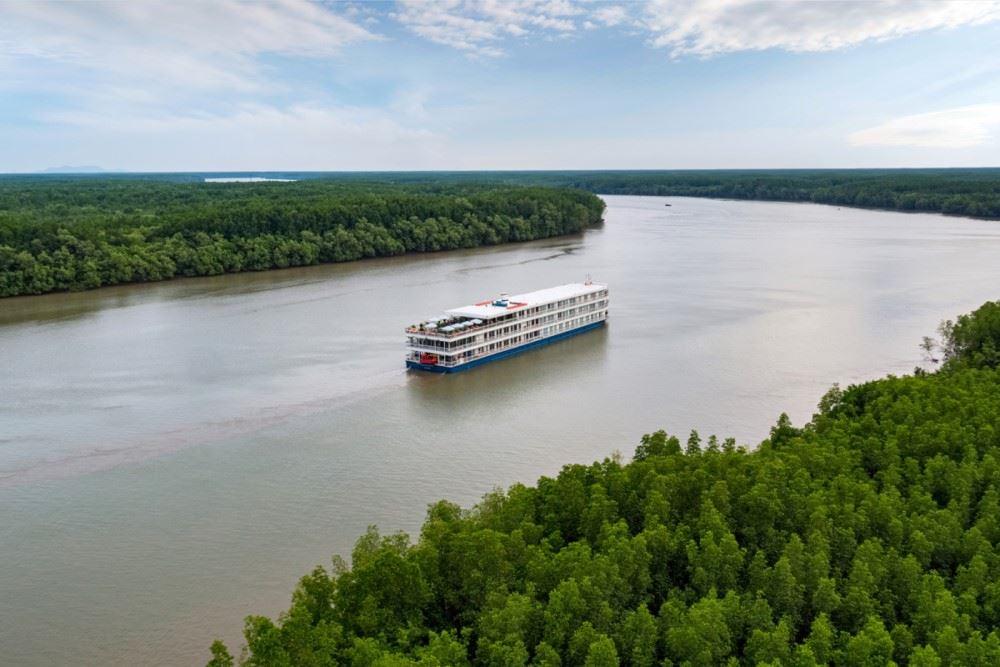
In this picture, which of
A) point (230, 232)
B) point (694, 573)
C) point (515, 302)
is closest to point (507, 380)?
point (515, 302)

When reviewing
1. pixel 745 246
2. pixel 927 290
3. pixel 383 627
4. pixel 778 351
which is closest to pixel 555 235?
pixel 745 246

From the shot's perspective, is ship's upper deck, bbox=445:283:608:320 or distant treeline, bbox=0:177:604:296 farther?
distant treeline, bbox=0:177:604:296

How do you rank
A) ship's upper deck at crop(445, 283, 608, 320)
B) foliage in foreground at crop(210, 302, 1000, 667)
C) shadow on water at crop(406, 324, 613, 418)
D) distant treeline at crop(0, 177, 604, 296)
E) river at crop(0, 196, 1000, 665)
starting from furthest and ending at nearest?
distant treeline at crop(0, 177, 604, 296)
ship's upper deck at crop(445, 283, 608, 320)
shadow on water at crop(406, 324, 613, 418)
river at crop(0, 196, 1000, 665)
foliage in foreground at crop(210, 302, 1000, 667)

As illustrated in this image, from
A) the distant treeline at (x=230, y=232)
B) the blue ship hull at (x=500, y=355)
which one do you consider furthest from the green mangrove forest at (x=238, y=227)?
the blue ship hull at (x=500, y=355)

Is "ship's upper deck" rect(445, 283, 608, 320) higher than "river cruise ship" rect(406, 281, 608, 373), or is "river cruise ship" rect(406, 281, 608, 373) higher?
"ship's upper deck" rect(445, 283, 608, 320)

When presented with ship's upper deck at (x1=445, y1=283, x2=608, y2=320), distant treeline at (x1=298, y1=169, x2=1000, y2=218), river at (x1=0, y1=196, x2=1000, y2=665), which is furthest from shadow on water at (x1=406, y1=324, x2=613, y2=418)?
→ distant treeline at (x1=298, y1=169, x2=1000, y2=218)

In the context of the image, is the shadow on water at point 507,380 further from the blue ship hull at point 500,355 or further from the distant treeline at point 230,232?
the distant treeline at point 230,232

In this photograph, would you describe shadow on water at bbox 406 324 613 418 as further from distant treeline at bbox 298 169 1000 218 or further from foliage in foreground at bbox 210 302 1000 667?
distant treeline at bbox 298 169 1000 218
